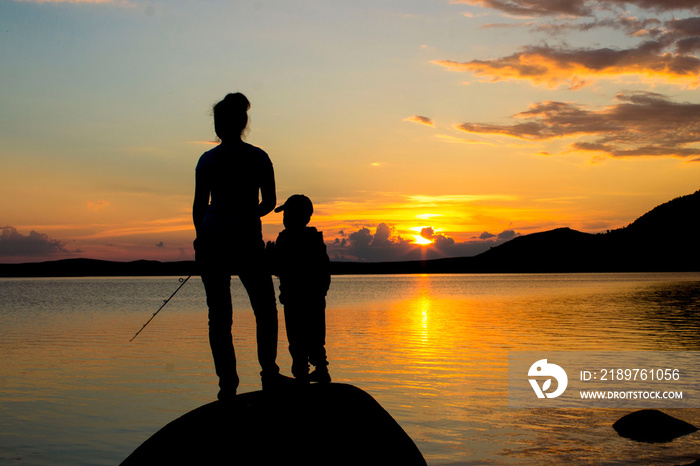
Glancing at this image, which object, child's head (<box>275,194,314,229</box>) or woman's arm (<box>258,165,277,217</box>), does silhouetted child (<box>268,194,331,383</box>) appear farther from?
woman's arm (<box>258,165,277,217</box>)

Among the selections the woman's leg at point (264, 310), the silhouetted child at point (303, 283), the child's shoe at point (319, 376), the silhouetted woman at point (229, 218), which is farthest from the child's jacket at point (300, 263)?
the silhouetted woman at point (229, 218)

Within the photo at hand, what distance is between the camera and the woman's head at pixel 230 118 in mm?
5891

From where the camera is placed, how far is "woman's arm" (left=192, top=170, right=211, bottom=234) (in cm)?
580

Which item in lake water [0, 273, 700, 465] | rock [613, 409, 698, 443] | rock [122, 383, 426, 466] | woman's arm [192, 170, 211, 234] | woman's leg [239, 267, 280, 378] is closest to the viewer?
rock [122, 383, 426, 466]

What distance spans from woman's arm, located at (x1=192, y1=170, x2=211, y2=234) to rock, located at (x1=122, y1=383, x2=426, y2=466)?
5.59 ft

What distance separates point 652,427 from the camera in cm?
1410

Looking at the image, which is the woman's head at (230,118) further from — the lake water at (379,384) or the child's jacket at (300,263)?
the lake water at (379,384)

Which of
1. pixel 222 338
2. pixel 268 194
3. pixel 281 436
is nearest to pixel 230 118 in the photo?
pixel 268 194

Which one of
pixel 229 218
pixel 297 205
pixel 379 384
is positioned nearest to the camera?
pixel 229 218

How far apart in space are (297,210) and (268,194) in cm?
158

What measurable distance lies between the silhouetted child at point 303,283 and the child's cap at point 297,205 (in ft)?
0.04

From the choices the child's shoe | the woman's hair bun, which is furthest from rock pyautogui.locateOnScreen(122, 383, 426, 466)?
the woman's hair bun

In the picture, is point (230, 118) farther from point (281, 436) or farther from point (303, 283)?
point (281, 436)

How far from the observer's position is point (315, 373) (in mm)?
7766
